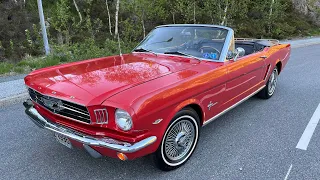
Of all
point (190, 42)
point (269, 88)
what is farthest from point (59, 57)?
point (269, 88)

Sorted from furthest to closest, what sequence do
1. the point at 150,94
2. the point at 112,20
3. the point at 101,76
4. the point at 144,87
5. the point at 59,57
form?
1. the point at 112,20
2. the point at 59,57
3. the point at 101,76
4. the point at 144,87
5. the point at 150,94

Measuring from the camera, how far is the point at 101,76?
2.84 m

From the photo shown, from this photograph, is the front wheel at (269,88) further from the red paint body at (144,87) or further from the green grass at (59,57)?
the green grass at (59,57)

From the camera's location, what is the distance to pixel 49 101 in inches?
104

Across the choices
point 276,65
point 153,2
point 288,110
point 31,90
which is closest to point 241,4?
point 153,2

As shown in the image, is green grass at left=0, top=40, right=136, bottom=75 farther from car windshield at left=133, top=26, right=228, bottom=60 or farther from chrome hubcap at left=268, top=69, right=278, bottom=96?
chrome hubcap at left=268, top=69, right=278, bottom=96

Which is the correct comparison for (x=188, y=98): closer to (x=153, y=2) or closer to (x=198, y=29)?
(x=198, y=29)

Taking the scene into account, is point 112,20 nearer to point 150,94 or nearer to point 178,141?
point 178,141

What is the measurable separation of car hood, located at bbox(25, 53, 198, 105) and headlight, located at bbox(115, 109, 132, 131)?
194 mm

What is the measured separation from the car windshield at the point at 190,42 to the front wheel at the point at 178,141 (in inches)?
42.0

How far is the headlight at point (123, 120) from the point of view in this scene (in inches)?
89.2

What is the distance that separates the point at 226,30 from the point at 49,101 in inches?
103

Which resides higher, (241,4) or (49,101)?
(241,4)

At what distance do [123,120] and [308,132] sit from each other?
9.36 feet
